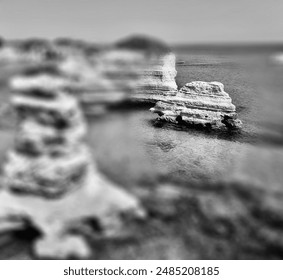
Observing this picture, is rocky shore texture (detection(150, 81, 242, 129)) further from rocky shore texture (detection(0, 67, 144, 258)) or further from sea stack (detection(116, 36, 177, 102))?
rocky shore texture (detection(0, 67, 144, 258))

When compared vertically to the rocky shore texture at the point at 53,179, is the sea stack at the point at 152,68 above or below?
above

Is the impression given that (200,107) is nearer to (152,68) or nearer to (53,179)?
(152,68)

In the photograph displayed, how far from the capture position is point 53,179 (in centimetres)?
170

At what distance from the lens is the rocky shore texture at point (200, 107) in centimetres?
176

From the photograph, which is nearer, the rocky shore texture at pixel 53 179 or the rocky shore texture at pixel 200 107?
the rocky shore texture at pixel 53 179

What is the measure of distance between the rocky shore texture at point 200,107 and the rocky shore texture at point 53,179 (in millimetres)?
396

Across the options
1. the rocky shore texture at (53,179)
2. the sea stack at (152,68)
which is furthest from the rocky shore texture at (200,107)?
the rocky shore texture at (53,179)

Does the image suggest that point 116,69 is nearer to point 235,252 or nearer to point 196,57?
point 196,57

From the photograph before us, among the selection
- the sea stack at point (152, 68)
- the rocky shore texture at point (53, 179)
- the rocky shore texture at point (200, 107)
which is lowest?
the rocky shore texture at point (53, 179)

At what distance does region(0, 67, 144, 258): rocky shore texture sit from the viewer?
1.65m

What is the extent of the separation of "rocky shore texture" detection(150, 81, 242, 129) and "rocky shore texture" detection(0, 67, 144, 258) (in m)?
0.40

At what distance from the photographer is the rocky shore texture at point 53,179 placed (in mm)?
1651

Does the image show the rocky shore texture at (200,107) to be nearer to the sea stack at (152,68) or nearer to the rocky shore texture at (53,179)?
the sea stack at (152,68)
